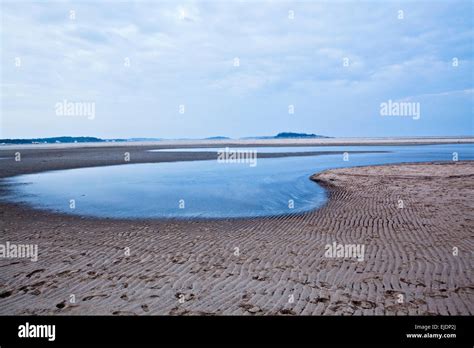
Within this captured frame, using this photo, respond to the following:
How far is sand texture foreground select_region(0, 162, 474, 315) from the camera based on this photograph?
19.9 feet

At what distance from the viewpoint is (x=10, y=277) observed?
7.45 metres

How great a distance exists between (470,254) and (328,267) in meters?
4.03

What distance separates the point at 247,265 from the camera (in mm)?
8055

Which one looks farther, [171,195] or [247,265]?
[171,195]

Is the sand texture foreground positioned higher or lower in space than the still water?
lower

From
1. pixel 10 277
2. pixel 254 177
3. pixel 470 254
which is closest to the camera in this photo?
pixel 10 277

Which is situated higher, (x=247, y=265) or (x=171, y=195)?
(x=171, y=195)

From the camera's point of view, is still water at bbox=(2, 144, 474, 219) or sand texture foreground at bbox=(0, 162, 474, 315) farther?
still water at bbox=(2, 144, 474, 219)

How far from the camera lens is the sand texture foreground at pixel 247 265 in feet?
19.9

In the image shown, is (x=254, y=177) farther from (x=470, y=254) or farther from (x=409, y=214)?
(x=470, y=254)

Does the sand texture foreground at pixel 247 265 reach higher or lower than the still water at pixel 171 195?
lower

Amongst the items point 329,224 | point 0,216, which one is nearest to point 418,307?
point 329,224

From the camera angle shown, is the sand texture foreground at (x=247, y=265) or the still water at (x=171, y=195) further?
the still water at (x=171, y=195)
